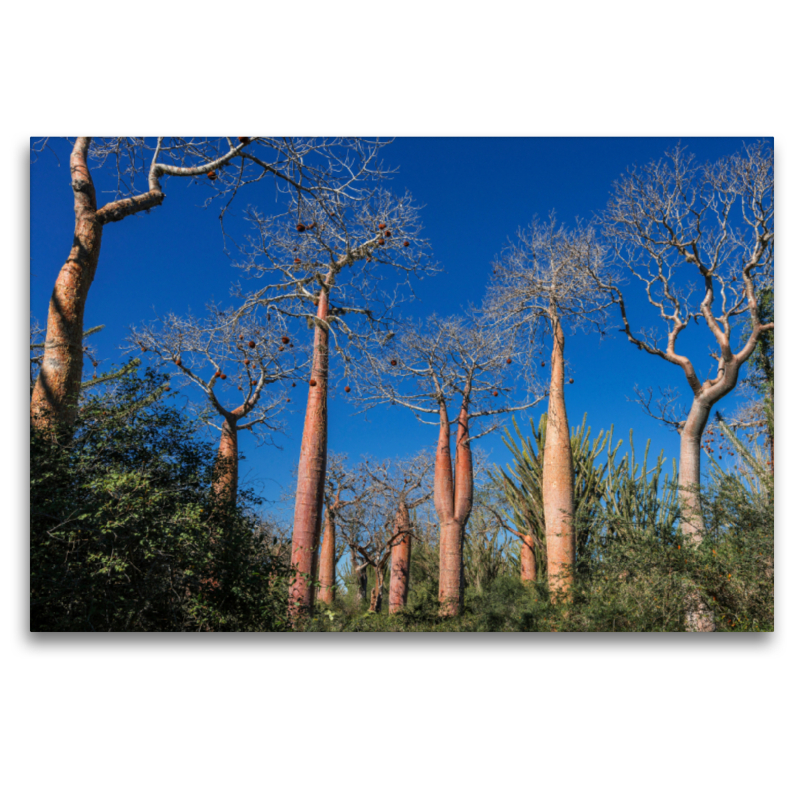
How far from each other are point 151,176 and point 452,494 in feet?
10.7

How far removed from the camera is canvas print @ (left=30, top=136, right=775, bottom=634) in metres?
3.19

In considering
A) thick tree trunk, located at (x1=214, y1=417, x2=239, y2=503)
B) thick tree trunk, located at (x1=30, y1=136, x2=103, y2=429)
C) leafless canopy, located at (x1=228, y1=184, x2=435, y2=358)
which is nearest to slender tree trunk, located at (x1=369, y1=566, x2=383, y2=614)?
thick tree trunk, located at (x1=214, y1=417, x2=239, y2=503)

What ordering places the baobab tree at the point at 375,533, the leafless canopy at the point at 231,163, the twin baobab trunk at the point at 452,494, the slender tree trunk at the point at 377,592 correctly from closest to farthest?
the leafless canopy at the point at 231,163 < the twin baobab trunk at the point at 452,494 < the slender tree trunk at the point at 377,592 < the baobab tree at the point at 375,533

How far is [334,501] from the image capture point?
4742 mm

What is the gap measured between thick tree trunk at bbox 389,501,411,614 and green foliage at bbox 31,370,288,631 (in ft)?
6.97

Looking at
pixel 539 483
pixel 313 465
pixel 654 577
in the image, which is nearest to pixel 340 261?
pixel 313 465

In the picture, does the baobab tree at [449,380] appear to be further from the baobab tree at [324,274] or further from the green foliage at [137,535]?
the green foliage at [137,535]

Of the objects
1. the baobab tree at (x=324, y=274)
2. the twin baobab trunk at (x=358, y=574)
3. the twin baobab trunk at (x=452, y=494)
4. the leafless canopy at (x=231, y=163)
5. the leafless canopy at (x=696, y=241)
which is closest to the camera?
the leafless canopy at (x=231, y=163)

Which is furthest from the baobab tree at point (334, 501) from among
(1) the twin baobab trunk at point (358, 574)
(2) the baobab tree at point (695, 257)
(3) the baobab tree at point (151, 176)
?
(2) the baobab tree at point (695, 257)

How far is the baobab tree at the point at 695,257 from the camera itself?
3.57 m
